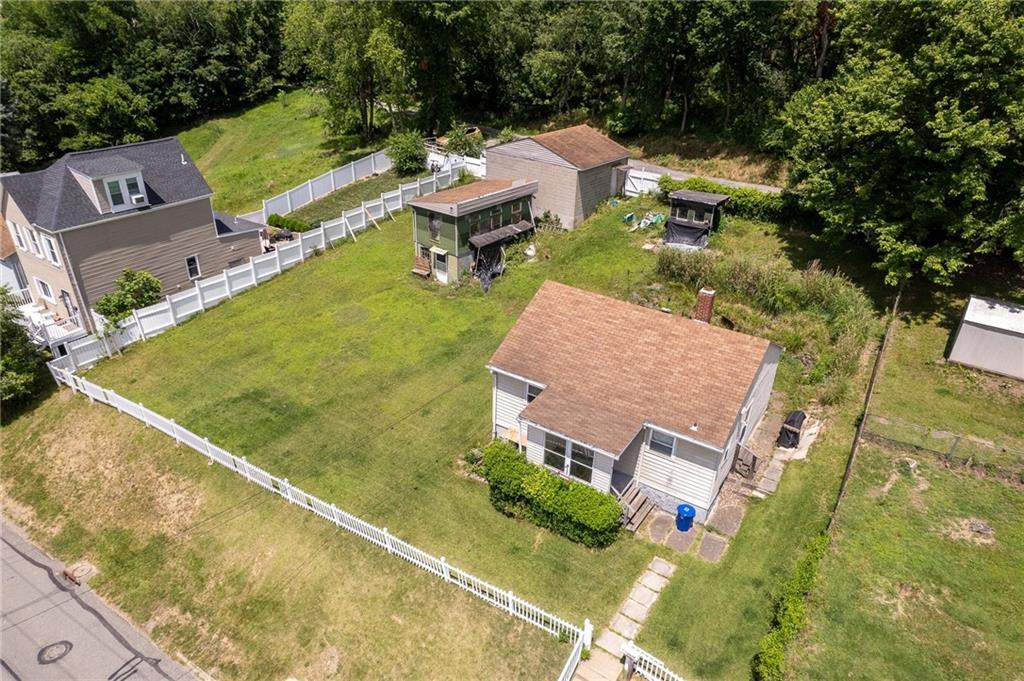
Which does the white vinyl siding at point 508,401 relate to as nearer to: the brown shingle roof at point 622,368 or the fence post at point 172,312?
the brown shingle roof at point 622,368

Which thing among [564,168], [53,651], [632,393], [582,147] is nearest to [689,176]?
[582,147]

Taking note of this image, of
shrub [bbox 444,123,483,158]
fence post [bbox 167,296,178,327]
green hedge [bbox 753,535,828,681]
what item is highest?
shrub [bbox 444,123,483,158]

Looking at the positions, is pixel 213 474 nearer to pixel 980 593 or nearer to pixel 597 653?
pixel 597 653

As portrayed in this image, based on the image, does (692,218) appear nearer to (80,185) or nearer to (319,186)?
(319,186)

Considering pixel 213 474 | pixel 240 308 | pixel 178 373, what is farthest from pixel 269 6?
pixel 213 474

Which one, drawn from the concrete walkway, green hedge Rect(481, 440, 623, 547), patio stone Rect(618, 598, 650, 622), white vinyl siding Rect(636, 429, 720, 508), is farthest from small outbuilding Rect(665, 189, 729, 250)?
patio stone Rect(618, 598, 650, 622)

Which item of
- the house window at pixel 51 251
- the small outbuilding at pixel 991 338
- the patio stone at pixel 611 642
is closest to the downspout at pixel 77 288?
the house window at pixel 51 251

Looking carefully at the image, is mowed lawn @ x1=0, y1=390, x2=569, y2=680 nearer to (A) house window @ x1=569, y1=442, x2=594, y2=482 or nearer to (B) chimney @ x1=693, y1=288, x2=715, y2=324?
(A) house window @ x1=569, y1=442, x2=594, y2=482
